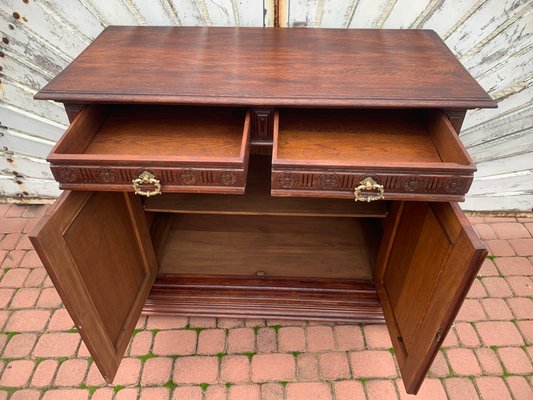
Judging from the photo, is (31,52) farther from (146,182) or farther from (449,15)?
(449,15)

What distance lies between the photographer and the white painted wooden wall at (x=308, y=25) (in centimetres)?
179

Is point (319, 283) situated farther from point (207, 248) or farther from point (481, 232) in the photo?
point (481, 232)

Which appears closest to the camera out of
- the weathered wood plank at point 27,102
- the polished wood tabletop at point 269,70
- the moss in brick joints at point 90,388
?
the polished wood tabletop at point 269,70

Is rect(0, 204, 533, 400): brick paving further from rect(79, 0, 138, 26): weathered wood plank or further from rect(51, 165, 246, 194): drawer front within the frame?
rect(79, 0, 138, 26): weathered wood plank

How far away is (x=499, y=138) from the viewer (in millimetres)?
2197

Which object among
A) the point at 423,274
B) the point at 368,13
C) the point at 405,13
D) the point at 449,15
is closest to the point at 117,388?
the point at 423,274

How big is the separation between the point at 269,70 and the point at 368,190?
607 mm

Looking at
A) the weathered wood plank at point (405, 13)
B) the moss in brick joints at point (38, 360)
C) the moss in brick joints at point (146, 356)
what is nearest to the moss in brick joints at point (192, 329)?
the moss in brick joints at point (146, 356)

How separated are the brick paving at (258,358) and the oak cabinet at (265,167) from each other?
105 mm

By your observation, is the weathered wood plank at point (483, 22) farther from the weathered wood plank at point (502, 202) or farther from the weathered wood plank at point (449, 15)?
the weathered wood plank at point (502, 202)

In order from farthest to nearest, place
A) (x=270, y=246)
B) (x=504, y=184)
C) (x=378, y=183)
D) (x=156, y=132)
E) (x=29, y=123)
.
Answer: (x=504, y=184) → (x=29, y=123) → (x=270, y=246) → (x=156, y=132) → (x=378, y=183)

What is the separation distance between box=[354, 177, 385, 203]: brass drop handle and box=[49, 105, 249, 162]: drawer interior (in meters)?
0.38

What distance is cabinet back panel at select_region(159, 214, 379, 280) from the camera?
200 centimetres

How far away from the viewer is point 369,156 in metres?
1.33
